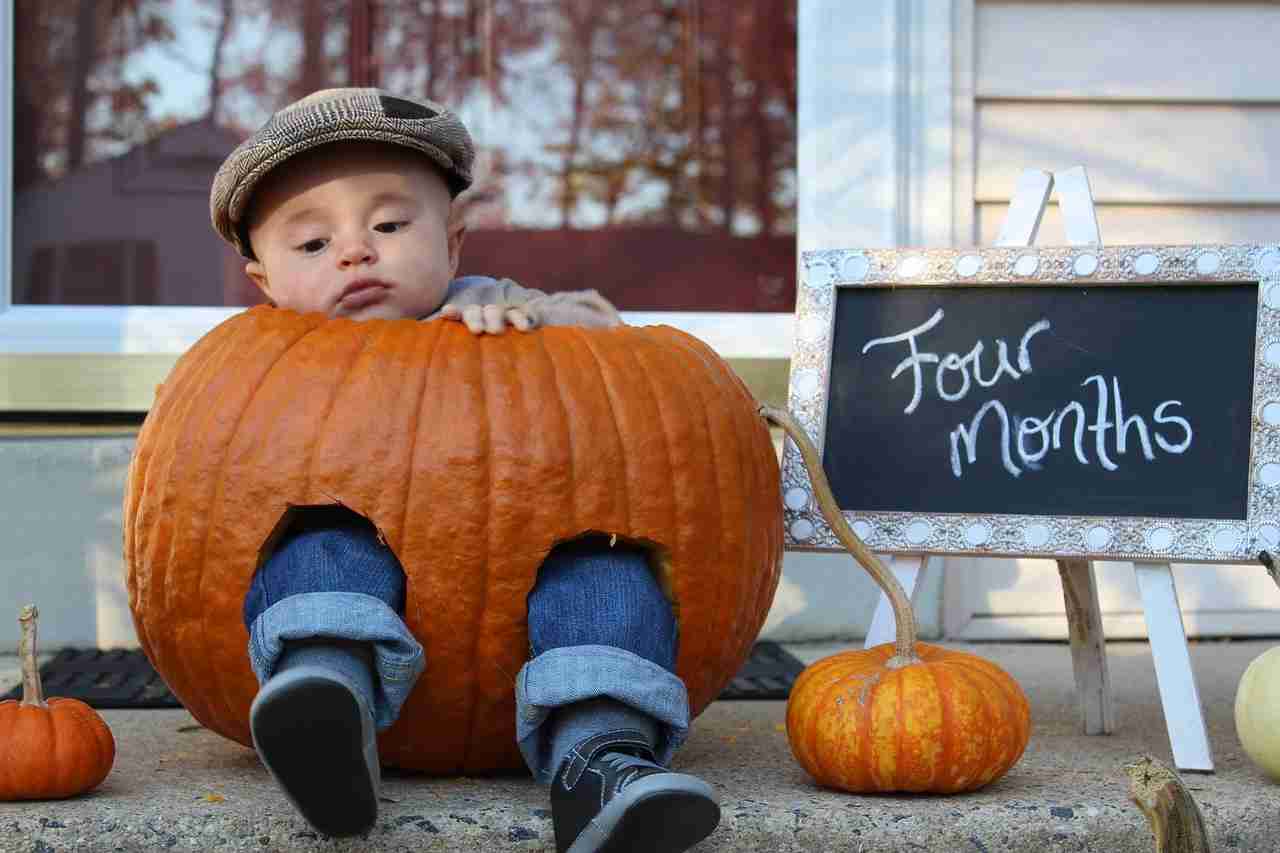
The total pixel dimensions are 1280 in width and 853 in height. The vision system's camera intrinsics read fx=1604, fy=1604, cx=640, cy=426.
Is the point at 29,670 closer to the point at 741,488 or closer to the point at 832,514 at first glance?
the point at 741,488

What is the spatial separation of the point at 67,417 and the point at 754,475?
1999 mm

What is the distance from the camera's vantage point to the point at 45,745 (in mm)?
2070

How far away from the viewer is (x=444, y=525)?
2066mm

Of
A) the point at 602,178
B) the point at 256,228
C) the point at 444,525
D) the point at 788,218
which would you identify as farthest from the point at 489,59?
the point at 444,525

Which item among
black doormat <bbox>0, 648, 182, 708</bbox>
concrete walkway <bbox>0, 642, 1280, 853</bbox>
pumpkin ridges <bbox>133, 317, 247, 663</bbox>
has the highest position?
pumpkin ridges <bbox>133, 317, 247, 663</bbox>

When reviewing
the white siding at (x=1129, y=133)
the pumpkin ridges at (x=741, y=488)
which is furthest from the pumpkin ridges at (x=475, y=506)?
the white siding at (x=1129, y=133)

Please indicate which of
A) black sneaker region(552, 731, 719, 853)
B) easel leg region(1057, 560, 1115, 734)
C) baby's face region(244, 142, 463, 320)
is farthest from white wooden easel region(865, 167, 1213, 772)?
baby's face region(244, 142, 463, 320)

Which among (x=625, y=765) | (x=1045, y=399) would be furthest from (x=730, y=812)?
(x=1045, y=399)

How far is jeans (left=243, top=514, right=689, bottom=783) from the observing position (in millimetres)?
1974

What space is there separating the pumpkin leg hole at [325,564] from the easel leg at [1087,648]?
1.19 meters

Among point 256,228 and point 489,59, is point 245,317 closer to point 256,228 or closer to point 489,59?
point 256,228

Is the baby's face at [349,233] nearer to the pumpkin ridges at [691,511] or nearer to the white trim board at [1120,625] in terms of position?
the pumpkin ridges at [691,511]

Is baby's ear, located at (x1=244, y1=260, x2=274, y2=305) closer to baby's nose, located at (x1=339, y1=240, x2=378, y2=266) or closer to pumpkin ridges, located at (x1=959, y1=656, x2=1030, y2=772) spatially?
baby's nose, located at (x1=339, y1=240, x2=378, y2=266)

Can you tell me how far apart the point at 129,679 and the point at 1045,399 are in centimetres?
185
